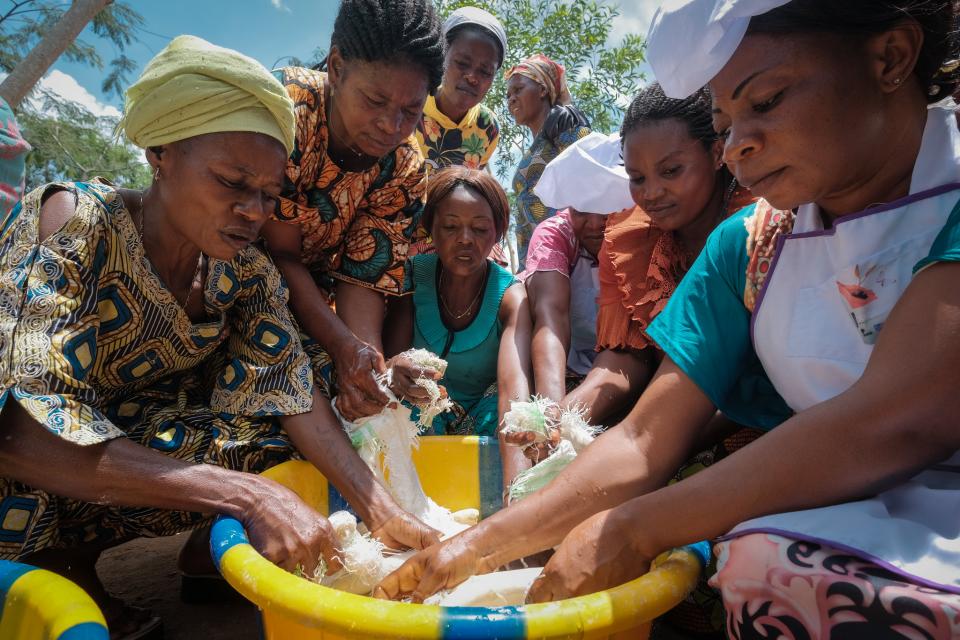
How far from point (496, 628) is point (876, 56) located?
43.3 inches

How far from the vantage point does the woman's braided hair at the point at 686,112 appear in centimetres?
198

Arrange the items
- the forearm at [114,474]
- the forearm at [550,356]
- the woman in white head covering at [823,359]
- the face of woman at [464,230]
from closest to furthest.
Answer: the woman in white head covering at [823,359]
the forearm at [114,474]
the forearm at [550,356]
the face of woman at [464,230]

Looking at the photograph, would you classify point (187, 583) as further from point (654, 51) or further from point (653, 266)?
point (654, 51)

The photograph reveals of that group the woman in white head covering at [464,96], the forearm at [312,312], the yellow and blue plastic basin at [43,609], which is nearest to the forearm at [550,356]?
the forearm at [312,312]

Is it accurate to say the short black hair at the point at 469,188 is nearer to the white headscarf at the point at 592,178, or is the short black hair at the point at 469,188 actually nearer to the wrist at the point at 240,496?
the white headscarf at the point at 592,178

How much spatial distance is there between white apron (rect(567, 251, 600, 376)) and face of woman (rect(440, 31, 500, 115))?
1291mm

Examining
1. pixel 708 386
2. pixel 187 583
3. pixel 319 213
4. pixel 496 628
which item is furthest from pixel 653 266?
pixel 187 583

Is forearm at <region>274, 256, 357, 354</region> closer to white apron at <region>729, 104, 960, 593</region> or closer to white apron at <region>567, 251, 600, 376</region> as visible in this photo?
white apron at <region>567, 251, 600, 376</region>

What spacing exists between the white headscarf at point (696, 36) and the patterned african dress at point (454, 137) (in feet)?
7.43

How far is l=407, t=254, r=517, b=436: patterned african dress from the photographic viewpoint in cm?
247

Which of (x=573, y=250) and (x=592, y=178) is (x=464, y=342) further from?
(x=592, y=178)

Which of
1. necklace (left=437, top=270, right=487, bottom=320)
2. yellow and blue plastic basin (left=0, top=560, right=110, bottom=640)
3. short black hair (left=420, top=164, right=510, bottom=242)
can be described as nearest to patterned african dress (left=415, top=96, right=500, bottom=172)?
short black hair (left=420, top=164, right=510, bottom=242)

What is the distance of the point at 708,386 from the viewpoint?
139 centimetres

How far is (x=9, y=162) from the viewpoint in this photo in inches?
100
